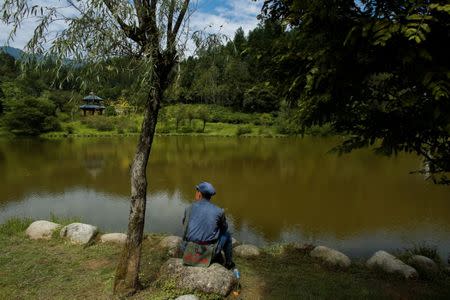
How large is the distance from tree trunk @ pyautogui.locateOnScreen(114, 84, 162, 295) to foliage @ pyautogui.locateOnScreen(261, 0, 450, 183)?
1.85 metres

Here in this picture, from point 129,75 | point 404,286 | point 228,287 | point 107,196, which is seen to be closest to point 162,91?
point 129,75

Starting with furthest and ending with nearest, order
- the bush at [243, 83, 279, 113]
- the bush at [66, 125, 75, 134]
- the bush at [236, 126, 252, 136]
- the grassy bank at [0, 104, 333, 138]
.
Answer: the bush at [243, 83, 279, 113], the bush at [236, 126, 252, 136], the bush at [66, 125, 75, 134], the grassy bank at [0, 104, 333, 138]

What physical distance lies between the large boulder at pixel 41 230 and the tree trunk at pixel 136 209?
3.55m

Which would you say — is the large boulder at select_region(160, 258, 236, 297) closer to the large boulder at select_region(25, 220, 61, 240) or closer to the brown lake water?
the large boulder at select_region(25, 220, 61, 240)

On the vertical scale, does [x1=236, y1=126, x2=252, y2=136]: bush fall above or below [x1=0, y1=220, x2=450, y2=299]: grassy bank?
below

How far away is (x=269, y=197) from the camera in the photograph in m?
15.4

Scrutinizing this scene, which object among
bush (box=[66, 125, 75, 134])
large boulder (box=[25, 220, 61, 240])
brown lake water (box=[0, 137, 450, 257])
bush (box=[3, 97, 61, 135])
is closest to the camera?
large boulder (box=[25, 220, 61, 240])

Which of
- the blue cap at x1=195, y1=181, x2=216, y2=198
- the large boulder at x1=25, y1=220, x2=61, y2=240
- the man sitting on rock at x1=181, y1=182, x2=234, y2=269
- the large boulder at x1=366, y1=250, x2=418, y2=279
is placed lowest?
the large boulder at x1=25, y1=220, x2=61, y2=240

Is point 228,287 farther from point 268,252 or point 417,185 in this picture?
point 417,185

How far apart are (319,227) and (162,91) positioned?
8.25 m

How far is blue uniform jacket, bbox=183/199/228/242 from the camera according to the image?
5094mm

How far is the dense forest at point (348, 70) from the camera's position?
3041 mm

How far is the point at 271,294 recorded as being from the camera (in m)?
5.16

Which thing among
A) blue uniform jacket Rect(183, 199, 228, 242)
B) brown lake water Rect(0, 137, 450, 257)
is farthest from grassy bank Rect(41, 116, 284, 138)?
blue uniform jacket Rect(183, 199, 228, 242)
